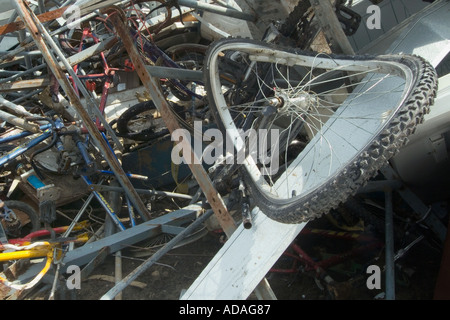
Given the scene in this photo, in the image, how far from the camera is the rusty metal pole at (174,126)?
3037 mm

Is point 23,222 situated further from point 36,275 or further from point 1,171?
point 36,275

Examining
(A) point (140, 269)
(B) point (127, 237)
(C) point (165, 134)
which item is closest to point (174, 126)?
(A) point (140, 269)

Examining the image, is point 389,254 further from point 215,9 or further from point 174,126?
point 215,9

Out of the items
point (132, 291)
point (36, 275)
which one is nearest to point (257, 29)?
point (132, 291)

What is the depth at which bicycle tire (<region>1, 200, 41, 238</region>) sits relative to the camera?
3998 millimetres

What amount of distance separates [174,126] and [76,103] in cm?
96

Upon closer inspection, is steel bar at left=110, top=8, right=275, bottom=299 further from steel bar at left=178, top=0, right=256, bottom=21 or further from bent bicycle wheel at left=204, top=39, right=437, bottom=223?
steel bar at left=178, top=0, right=256, bottom=21

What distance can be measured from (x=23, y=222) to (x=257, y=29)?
3.04 m

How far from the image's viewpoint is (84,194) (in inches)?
178

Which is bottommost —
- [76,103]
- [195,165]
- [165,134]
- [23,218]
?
[23,218]

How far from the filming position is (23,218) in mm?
4223

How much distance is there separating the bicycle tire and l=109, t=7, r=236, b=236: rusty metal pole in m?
1.91

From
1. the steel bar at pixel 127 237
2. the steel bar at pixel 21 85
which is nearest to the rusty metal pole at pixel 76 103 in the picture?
the steel bar at pixel 127 237

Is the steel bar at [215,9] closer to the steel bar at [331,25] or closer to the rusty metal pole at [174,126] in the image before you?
the rusty metal pole at [174,126]
